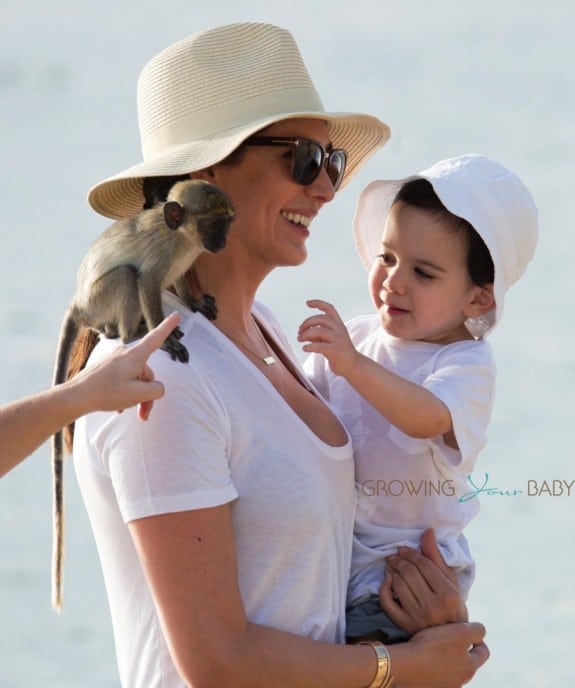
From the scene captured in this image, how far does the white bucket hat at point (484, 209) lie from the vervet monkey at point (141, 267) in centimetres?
88

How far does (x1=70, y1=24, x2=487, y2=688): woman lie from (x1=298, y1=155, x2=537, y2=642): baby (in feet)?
0.58

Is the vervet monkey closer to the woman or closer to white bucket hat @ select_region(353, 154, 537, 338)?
the woman

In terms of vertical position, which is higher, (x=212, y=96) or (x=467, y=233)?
(x=212, y=96)

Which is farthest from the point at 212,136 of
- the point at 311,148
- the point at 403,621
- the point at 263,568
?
the point at 403,621

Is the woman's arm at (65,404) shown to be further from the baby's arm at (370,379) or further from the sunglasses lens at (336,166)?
the sunglasses lens at (336,166)

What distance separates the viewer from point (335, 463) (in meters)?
3.63

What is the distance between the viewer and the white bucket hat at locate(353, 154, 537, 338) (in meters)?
4.24

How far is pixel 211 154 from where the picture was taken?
366cm

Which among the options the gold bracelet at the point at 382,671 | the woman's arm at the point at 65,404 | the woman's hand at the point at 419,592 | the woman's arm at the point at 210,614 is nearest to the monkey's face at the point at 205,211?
the woman's arm at the point at 210,614

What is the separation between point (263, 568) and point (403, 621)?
0.58 metres

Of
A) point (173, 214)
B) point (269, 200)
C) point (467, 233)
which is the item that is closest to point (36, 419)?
point (173, 214)

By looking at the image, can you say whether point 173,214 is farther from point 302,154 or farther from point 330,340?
point 330,340

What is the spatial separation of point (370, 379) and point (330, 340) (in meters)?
0.18

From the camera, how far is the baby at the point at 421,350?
3.82 meters
